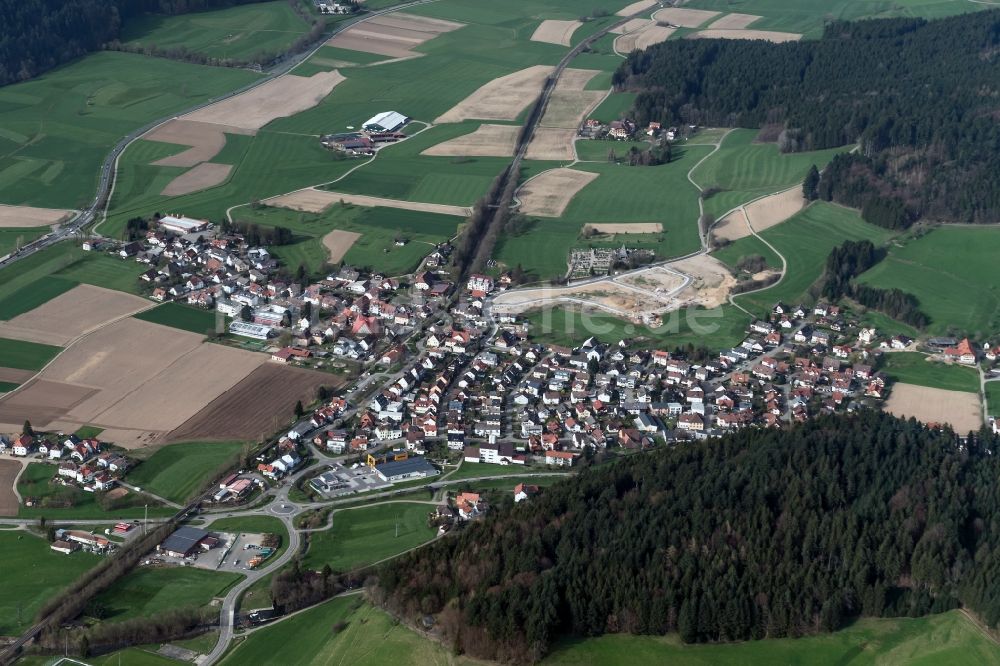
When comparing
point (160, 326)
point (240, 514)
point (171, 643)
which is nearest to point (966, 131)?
point (160, 326)

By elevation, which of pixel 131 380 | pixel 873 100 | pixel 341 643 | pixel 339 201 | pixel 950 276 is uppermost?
pixel 873 100

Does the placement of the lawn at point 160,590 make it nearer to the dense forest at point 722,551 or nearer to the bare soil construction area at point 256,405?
the dense forest at point 722,551

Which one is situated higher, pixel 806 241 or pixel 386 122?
pixel 386 122

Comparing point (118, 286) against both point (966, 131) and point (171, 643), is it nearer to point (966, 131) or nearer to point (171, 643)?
point (171, 643)

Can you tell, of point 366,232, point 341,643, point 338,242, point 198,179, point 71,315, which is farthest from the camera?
point 198,179

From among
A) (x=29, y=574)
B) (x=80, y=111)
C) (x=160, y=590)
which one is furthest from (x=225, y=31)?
(x=160, y=590)

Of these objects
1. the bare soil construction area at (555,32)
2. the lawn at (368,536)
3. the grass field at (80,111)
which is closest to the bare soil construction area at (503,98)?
the bare soil construction area at (555,32)

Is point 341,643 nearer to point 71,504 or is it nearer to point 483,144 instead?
point 71,504
